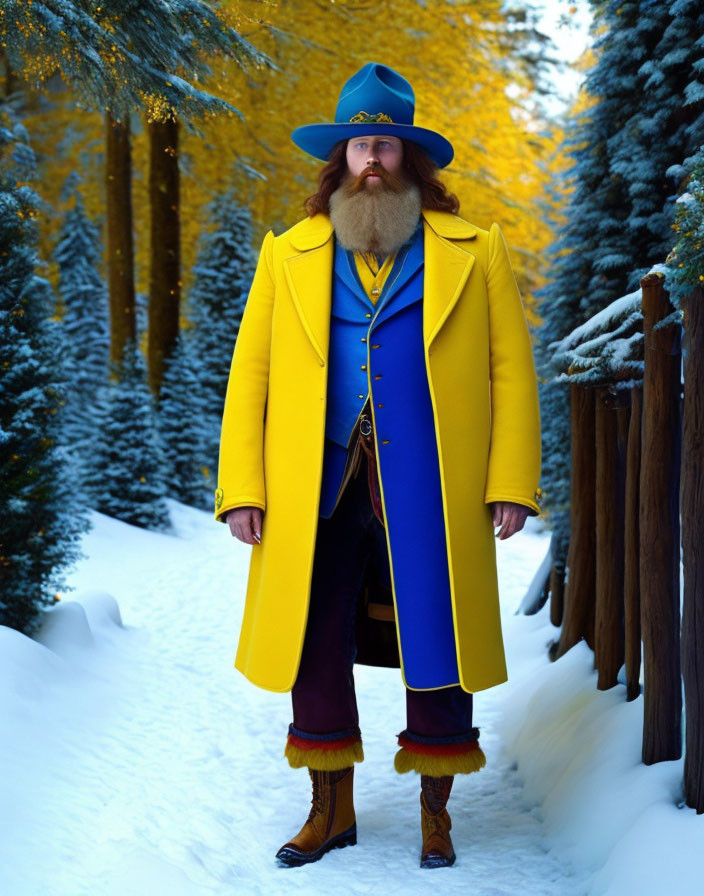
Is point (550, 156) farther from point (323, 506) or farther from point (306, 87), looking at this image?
point (323, 506)

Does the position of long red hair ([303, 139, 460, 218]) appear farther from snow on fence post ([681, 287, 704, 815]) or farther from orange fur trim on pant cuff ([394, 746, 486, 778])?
orange fur trim on pant cuff ([394, 746, 486, 778])

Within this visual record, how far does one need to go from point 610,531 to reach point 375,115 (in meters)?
1.85

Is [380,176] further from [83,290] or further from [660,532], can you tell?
[83,290]

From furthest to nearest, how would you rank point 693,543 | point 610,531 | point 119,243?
point 119,243 < point 610,531 < point 693,543

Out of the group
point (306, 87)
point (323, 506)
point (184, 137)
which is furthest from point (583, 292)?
point (184, 137)

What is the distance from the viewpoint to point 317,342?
341 cm

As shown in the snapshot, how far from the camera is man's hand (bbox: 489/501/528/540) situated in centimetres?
340

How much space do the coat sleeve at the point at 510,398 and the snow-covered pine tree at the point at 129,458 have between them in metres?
7.63

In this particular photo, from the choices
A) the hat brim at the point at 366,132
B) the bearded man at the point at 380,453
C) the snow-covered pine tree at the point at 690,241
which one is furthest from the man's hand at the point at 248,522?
the snow-covered pine tree at the point at 690,241

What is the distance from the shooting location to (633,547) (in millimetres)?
3686

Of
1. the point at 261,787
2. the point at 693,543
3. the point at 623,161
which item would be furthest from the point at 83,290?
the point at 693,543

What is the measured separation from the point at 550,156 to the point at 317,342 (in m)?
17.3

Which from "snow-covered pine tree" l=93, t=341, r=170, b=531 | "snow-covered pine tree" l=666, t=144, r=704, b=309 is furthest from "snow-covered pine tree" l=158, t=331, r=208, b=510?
"snow-covered pine tree" l=666, t=144, r=704, b=309

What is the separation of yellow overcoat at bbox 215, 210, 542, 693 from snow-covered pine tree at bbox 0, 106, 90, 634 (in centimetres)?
182
